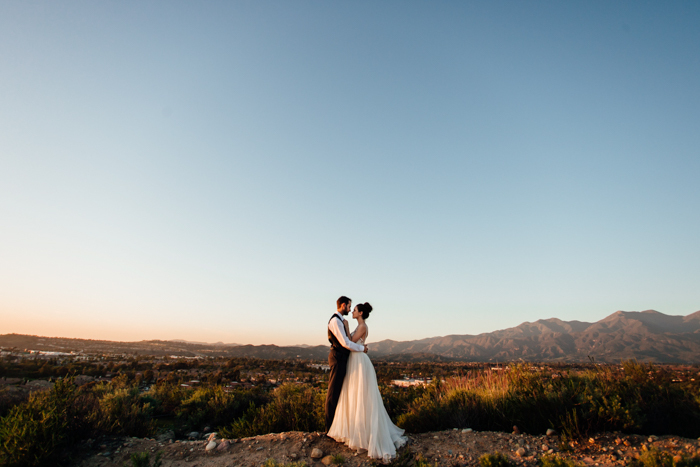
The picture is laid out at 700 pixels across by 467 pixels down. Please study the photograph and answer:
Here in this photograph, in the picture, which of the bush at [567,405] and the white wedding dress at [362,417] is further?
the bush at [567,405]

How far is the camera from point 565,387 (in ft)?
23.4

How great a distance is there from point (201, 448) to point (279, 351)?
3495 inches

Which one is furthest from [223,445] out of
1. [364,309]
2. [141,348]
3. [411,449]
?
[141,348]

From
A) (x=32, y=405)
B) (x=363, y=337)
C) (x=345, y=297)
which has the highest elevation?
(x=345, y=297)

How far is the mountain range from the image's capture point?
244 ft

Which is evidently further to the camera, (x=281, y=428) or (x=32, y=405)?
(x=281, y=428)

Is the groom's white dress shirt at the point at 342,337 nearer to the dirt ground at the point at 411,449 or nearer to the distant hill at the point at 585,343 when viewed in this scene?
the dirt ground at the point at 411,449

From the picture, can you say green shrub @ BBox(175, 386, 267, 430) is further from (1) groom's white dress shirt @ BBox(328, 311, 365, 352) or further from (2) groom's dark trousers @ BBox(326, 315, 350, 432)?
(1) groom's white dress shirt @ BBox(328, 311, 365, 352)

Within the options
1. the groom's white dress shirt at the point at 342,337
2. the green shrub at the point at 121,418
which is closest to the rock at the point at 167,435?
the green shrub at the point at 121,418

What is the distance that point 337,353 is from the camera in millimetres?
6512

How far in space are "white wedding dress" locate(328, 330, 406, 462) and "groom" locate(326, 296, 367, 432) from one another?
119mm

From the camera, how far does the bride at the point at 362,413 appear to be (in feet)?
19.2

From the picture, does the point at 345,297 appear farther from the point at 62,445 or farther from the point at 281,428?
the point at 62,445

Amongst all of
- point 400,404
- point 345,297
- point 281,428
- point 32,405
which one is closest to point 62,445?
point 32,405
